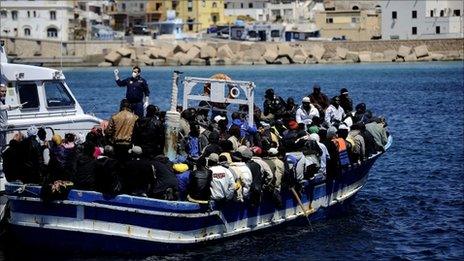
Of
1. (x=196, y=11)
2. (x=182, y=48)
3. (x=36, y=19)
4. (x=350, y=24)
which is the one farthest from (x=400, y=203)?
(x=196, y=11)

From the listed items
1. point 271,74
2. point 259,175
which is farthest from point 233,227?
point 271,74

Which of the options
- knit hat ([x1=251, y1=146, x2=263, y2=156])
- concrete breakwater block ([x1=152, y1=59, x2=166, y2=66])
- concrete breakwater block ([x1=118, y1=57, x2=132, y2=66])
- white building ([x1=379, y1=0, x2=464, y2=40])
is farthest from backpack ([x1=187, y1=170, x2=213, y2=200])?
white building ([x1=379, y1=0, x2=464, y2=40])

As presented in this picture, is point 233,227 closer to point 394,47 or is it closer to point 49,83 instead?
point 49,83

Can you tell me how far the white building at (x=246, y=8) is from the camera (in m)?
164

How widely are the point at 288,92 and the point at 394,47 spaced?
2102 inches

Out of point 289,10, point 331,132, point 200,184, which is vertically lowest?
point 200,184

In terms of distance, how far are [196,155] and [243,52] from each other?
107m

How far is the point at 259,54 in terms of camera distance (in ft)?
416

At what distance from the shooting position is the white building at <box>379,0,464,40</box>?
413 feet

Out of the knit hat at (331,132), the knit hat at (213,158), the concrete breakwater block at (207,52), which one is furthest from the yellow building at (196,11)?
the knit hat at (213,158)

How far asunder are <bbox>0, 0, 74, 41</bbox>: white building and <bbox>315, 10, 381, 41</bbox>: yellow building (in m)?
34.1

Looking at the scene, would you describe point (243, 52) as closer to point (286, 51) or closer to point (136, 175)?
point (286, 51)

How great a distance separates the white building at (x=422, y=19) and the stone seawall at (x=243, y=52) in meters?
2.92

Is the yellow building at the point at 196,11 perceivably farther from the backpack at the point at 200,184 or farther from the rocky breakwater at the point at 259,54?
the backpack at the point at 200,184
